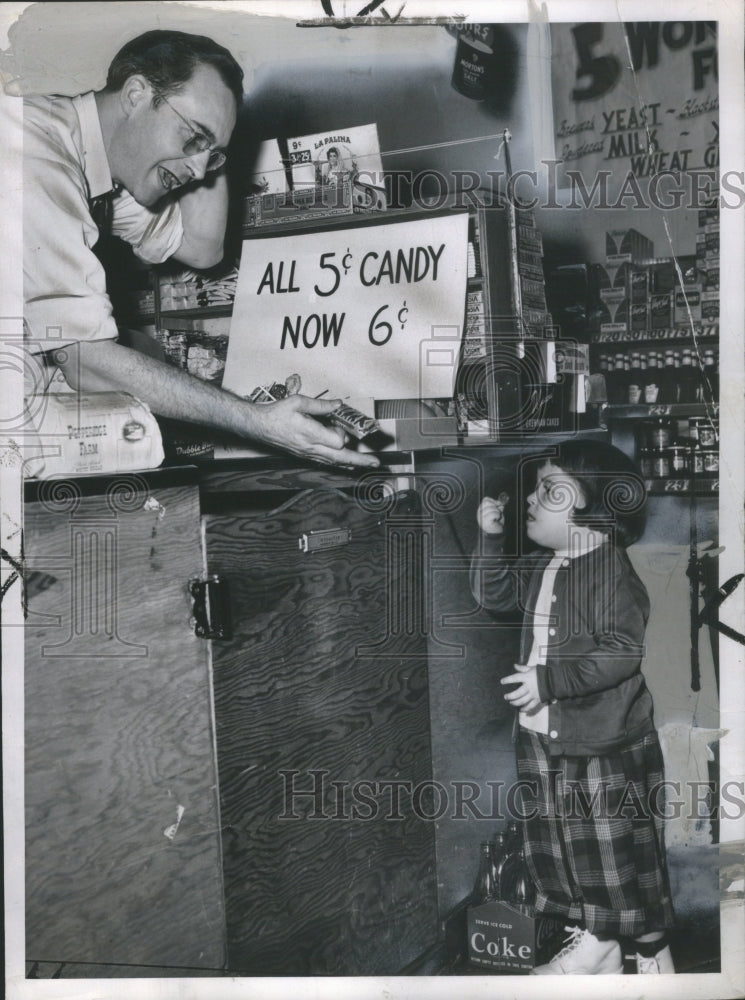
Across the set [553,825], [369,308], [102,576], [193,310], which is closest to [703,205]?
[369,308]

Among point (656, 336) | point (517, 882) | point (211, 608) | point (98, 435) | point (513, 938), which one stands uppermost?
point (656, 336)

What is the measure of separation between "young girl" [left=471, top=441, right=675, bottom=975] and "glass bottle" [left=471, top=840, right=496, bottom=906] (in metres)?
0.10

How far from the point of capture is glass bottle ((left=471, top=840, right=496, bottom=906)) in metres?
1.94

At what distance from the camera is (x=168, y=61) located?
1.86 meters

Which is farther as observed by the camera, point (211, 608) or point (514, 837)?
point (514, 837)

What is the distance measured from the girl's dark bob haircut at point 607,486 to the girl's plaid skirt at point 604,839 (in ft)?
1.49

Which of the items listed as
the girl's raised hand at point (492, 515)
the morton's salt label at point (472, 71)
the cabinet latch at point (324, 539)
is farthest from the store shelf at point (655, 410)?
the morton's salt label at point (472, 71)

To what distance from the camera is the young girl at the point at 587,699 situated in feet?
6.23

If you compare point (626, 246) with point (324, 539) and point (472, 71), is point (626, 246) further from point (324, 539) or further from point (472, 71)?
point (324, 539)

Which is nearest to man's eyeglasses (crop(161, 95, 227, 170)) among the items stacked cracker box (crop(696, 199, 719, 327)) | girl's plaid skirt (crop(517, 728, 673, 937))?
stacked cracker box (crop(696, 199, 719, 327))

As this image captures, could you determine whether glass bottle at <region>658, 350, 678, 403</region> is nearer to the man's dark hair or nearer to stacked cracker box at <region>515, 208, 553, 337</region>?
stacked cracker box at <region>515, 208, 553, 337</region>

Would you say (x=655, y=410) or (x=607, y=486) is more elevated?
(x=655, y=410)

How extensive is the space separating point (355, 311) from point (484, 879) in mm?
1232

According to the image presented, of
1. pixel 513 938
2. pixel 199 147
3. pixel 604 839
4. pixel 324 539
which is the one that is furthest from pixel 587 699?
pixel 199 147
